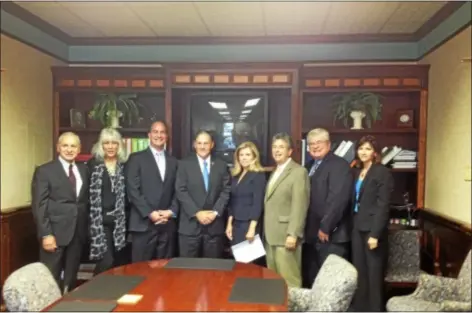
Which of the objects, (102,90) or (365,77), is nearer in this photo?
(365,77)

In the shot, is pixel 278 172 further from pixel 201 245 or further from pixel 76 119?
pixel 76 119

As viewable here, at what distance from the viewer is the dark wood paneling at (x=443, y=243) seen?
229 cm

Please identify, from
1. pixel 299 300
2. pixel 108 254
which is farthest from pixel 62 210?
pixel 299 300

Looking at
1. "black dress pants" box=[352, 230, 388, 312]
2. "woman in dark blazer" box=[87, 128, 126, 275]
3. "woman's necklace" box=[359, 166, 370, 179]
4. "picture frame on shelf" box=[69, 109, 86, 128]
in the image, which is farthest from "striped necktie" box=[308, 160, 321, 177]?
"picture frame on shelf" box=[69, 109, 86, 128]

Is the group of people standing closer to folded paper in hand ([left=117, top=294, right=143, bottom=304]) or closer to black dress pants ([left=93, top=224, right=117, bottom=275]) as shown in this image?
black dress pants ([left=93, top=224, right=117, bottom=275])

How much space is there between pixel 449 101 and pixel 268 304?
1629 millimetres

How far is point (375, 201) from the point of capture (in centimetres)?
250

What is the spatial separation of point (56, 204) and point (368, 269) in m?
1.82

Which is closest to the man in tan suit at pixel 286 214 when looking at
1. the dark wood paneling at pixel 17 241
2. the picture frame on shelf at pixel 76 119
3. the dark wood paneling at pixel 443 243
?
the dark wood paneling at pixel 443 243

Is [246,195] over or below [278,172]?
below

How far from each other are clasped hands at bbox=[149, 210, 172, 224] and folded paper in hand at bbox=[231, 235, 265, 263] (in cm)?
45

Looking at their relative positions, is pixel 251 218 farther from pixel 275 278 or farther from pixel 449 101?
pixel 449 101

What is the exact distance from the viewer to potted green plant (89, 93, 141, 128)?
3.33m

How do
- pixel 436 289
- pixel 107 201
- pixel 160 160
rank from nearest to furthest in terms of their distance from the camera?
pixel 436 289
pixel 107 201
pixel 160 160
